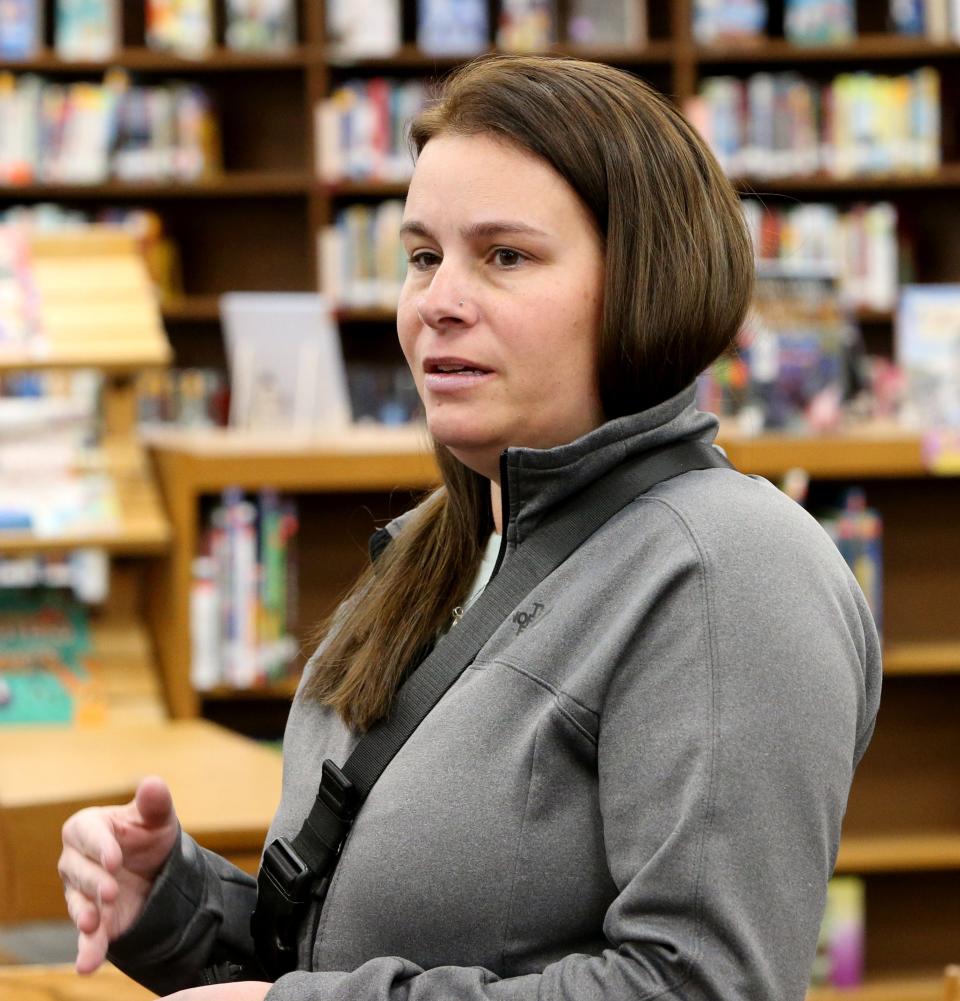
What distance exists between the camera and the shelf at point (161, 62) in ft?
17.4

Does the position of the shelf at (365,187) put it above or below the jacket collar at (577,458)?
above

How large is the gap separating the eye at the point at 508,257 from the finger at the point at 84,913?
1.86 ft

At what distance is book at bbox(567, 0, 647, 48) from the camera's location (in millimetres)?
5441

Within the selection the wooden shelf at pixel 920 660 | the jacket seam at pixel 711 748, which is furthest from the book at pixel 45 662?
the jacket seam at pixel 711 748

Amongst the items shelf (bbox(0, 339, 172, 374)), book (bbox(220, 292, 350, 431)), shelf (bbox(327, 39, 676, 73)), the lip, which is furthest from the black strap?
shelf (bbox(327, 39, 676, 73))

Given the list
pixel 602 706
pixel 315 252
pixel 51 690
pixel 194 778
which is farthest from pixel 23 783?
pixel 315 252

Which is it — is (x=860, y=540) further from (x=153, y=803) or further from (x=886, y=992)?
(x=153, y=803)

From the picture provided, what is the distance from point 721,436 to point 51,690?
1.28 metres

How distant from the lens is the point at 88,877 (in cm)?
115

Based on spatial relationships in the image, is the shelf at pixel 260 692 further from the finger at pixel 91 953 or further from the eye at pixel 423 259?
the eye at pixel 423 259

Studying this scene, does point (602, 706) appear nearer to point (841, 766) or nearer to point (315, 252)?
point (841, 766)

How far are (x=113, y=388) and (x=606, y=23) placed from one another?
316 cm

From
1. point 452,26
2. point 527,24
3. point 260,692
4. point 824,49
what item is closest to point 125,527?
point 260,692

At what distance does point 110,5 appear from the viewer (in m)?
5.37
